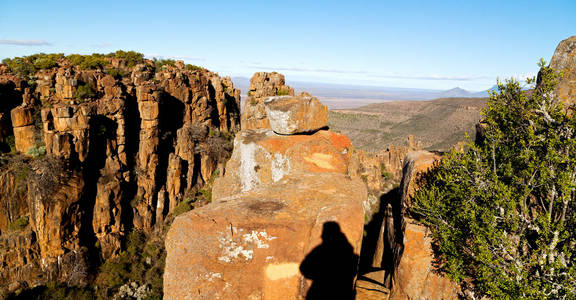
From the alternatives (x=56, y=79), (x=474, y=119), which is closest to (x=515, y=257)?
(x=56, y=79)

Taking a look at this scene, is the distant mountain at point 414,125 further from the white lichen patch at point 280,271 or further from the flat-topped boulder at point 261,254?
the white lichen patch at point 280,271

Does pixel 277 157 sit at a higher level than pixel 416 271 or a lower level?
higher

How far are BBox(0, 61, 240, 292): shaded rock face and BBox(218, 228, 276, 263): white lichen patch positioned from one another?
33.1 meters

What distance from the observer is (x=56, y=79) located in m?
40.2

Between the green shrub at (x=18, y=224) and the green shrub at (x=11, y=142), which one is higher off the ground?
the green shrub at (x=11, y=142)

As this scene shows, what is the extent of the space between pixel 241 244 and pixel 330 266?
59.9 inches

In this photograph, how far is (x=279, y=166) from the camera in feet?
27.9

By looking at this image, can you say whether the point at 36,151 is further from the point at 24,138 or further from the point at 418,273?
the point at 418,273

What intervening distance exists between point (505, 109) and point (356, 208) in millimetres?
9576

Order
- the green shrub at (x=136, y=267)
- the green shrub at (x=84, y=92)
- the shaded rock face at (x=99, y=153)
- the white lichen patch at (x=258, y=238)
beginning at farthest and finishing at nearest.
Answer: the green shrub at (x=84, y=92) < the shaded rock face at (x=99, y=153) < the green shrub at (x=136, y=267) < the white lichen patch at (x=258, y=238)

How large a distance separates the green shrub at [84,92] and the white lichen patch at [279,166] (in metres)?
42.4

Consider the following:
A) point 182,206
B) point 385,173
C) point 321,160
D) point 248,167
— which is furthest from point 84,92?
point 385,173

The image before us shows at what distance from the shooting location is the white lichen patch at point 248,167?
29.3ft

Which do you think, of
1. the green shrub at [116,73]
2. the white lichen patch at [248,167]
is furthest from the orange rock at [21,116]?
the white lichen patch at [248,167]
